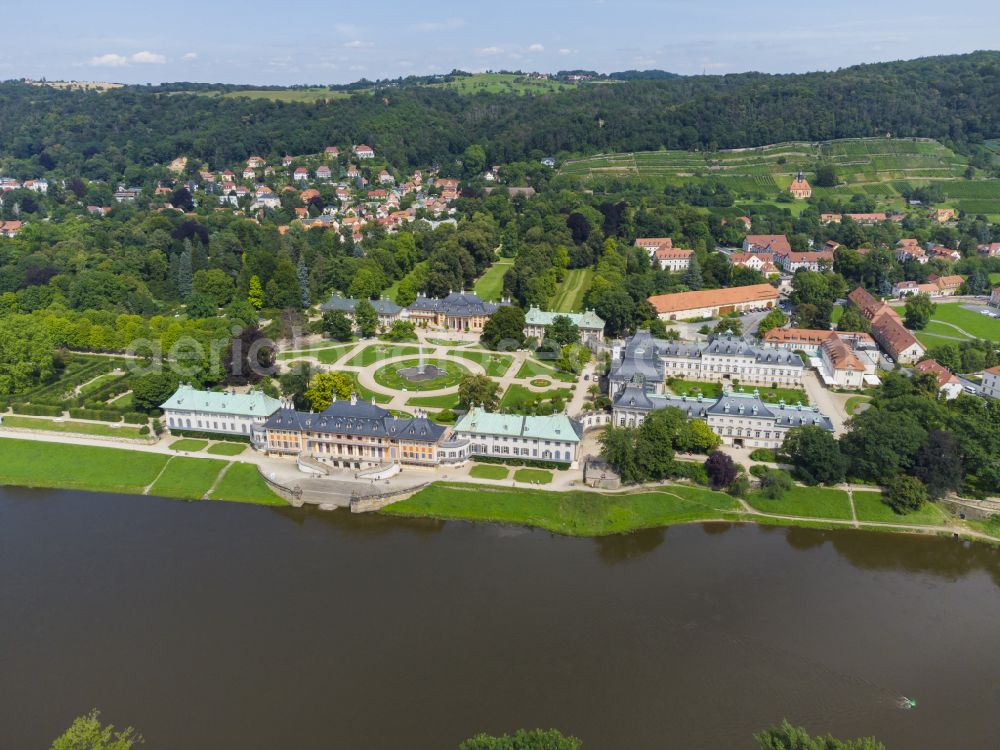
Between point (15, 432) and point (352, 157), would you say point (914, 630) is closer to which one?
point (15, 432)

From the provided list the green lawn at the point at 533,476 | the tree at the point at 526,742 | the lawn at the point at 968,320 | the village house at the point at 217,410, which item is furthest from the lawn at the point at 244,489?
the lawn at the point at 968,320

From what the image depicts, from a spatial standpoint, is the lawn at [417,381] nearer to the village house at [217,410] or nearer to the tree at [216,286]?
the village house at [217,410]

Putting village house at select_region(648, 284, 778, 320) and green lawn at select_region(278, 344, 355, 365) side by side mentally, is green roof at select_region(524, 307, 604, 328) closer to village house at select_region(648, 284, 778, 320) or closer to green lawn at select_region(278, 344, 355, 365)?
village house at select_region(648, 284, 778, 320)

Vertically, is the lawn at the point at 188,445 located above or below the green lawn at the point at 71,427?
below

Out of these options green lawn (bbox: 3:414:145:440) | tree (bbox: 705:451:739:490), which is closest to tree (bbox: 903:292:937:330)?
tree (bbox: 705:451:739:490)

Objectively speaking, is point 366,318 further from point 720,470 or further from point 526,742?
point 526,742

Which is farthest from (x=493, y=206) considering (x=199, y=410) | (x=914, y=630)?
(x=914, y=630)
